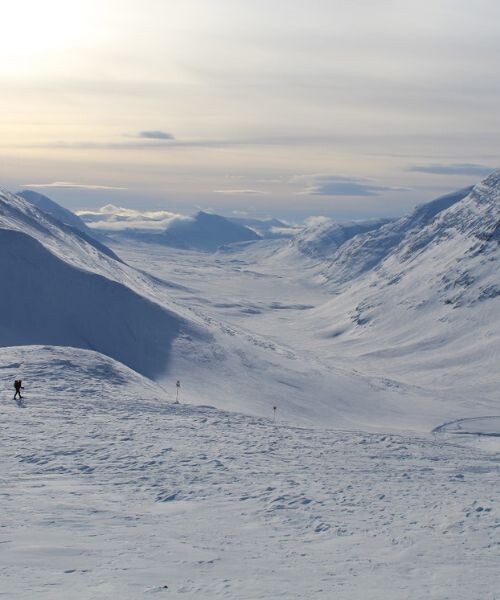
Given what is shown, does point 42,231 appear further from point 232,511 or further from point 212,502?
point 232,511

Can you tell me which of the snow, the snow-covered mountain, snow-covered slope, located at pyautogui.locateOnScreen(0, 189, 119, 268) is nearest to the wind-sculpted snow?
the snow

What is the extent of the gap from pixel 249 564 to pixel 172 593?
330 cm

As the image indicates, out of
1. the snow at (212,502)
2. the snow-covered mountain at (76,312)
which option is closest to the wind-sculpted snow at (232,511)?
the snow at (212,502)

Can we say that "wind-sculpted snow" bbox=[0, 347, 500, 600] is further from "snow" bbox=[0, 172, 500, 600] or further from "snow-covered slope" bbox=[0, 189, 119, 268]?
"snow-covered slope" bbox=[0, 189, 119, 268]

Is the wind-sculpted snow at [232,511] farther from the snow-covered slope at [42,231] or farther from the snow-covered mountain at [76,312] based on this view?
the snow-covered slope at [42,231]

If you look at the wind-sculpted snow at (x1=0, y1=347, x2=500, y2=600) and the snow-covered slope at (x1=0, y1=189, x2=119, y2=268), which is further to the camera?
the snow-covered slope at (x1=0, y1=189, x2=119, y2=268)

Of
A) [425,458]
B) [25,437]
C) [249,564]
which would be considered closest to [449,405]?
[425,458]

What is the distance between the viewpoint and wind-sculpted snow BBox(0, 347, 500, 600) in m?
21.0

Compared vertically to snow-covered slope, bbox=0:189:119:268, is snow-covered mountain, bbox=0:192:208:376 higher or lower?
lower

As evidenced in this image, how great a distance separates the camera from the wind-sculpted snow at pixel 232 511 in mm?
20969

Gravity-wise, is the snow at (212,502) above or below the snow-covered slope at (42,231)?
below

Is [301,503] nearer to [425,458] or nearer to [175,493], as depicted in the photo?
[175,493]

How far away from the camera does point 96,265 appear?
164 metres

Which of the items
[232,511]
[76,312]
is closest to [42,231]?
[76,312]
